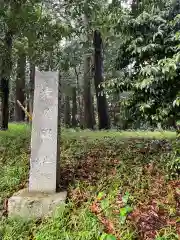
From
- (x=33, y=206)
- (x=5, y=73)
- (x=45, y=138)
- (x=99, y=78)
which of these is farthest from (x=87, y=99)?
(x=33, y=206)

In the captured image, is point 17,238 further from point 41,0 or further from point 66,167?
point 41,0

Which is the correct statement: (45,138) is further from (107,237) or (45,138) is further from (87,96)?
(87,96)

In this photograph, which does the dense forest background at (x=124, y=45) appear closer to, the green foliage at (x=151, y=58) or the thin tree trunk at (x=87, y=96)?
the green foliage at (x=151, y=58)

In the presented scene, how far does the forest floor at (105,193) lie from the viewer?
4.79 m

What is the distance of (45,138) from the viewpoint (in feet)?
18.6

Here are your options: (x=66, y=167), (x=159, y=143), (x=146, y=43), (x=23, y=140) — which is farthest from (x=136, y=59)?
(x=23, y=140)

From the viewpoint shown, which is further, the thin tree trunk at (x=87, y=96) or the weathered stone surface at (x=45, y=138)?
the thin tree trunk at (x=87, y=96)

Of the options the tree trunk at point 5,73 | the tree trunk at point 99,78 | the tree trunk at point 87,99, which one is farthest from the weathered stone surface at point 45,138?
the tree trunk at point 87,99

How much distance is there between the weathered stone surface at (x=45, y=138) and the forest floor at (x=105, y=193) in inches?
18.3

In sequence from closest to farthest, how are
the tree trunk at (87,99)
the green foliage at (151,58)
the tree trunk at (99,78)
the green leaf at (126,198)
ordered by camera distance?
the green leaf at (126,198), the green foliage at (151,58), the tree trunk at (99,78), the tree trunk at (87,99)

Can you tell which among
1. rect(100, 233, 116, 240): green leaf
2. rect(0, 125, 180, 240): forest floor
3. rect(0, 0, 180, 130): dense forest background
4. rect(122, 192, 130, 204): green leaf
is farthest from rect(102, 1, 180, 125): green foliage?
rect(100, 233, 116, 240): green leaf

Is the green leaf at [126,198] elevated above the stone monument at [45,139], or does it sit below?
below

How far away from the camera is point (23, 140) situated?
8359 millimetres

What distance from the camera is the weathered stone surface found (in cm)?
566
